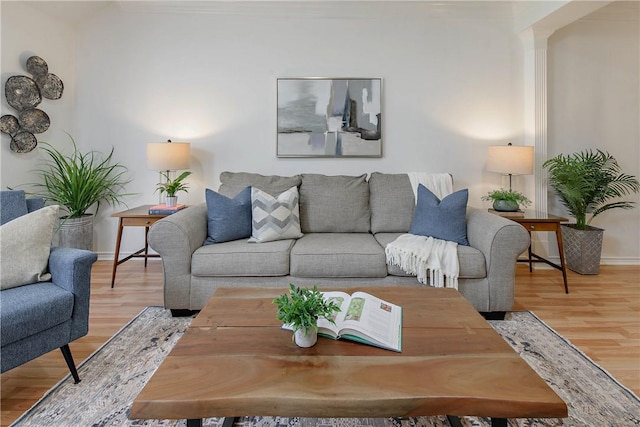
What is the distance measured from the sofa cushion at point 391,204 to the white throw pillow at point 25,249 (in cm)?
217

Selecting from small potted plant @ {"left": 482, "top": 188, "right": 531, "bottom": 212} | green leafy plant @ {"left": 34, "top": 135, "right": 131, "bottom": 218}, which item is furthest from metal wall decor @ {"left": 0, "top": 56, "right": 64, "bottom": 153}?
small potted plant @ {"left": 482, "top": 188, "right": 531, "bottom": 212}

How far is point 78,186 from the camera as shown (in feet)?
10.6

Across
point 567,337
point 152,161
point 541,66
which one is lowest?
point 567,337

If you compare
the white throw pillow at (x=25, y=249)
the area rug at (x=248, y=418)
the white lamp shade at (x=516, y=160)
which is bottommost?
the area rug at (x=248, y=418)

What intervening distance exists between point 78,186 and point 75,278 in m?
1.96

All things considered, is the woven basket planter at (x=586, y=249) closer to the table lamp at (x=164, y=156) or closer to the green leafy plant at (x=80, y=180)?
the table lamp at (x=164, y=156)

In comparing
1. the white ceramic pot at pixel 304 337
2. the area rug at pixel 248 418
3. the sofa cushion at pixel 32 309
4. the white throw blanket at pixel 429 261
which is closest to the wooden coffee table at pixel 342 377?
the white ceramic pot at pixel 304 337

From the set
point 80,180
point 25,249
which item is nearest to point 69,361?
point 25,249

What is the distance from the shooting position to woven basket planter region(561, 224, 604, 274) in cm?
321

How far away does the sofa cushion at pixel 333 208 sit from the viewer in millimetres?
2914

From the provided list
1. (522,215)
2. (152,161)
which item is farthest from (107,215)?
(522,215)

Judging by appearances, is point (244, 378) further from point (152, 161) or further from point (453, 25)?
point (453, 25)

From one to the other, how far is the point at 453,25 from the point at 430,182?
66.7 inches

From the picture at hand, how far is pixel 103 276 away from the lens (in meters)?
3.21
